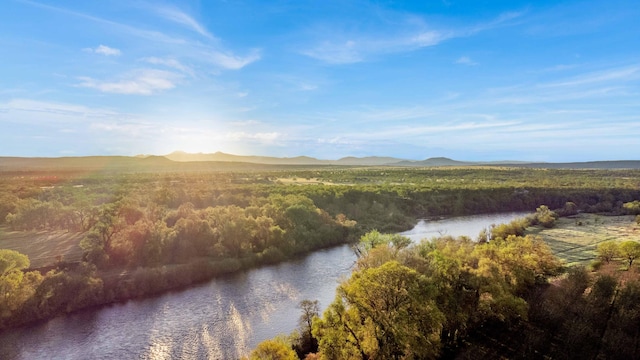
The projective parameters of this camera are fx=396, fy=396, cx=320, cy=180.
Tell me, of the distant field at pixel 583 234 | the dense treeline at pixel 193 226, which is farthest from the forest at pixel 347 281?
the distant field at pixel 583 234

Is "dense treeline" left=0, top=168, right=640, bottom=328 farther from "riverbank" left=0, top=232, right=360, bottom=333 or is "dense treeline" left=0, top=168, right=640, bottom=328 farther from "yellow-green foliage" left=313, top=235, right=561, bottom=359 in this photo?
"yellow-green foliage" left=313, top=235, right=561, bottom=359

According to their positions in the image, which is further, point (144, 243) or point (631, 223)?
point (631, 223)

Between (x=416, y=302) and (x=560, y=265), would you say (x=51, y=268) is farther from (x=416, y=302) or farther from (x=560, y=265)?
(x=560, y=265)

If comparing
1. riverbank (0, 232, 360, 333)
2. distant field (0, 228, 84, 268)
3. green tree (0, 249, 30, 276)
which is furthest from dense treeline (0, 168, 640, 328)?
distant field (0, 228, 84, 268)

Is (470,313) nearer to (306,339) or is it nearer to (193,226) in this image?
(306,339)

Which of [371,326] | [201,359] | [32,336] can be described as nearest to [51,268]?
[32,336]
